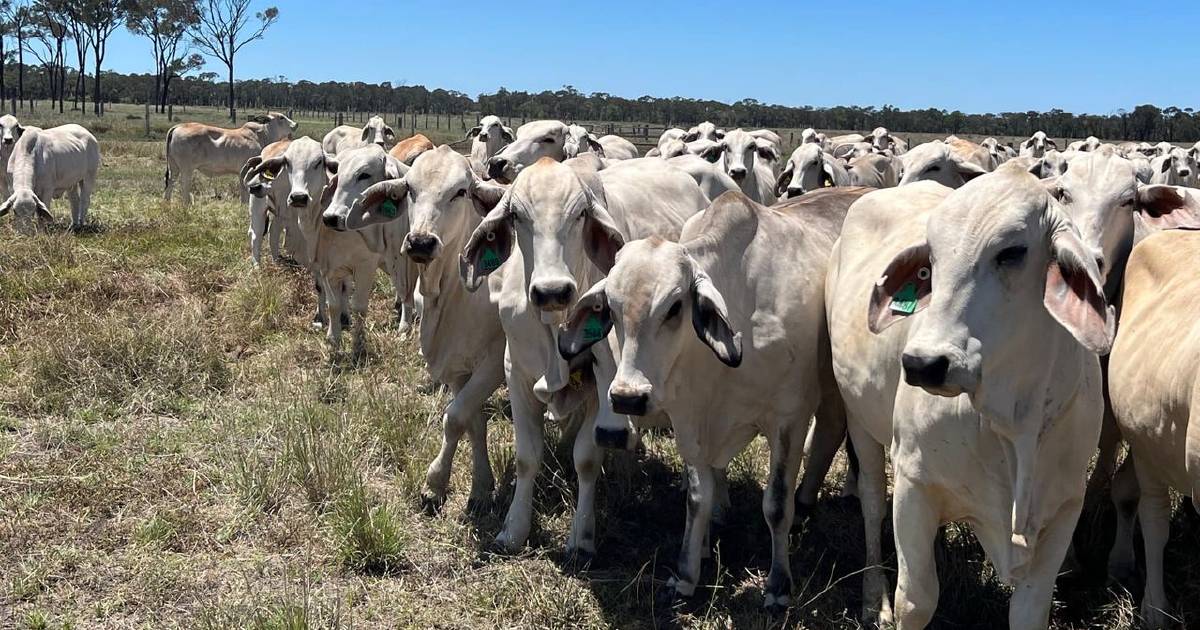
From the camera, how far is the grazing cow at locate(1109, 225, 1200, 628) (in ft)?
12.9

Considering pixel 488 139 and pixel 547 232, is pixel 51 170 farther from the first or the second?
pixel 547 232

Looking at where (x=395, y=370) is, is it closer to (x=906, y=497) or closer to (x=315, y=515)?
(x=315, y=515)

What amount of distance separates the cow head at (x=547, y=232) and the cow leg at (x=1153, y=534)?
250cm

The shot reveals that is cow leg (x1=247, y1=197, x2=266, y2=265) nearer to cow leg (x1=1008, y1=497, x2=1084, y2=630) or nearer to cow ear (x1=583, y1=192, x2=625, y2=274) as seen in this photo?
cow ear (x1=583, y1=192, x2=625, y2=274)

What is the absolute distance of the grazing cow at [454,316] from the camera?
5.75 meters

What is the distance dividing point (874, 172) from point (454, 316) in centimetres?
722

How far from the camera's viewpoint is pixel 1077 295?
116 inches

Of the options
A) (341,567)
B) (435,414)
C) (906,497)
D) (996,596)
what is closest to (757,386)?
(906,497)

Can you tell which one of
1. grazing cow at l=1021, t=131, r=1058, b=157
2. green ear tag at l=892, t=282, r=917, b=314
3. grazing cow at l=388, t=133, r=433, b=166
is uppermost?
grazing cow at l=1021, t=131, r=1058, b=157

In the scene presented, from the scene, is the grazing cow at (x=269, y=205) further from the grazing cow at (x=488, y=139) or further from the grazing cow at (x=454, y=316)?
the grazing cow at (x=454, y=316)

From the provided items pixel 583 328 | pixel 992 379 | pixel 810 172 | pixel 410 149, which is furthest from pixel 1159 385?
pixel 410 149

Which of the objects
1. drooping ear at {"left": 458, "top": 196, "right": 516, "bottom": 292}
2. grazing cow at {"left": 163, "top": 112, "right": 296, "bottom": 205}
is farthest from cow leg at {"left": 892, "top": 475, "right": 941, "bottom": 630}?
grazing cow at {"left": 163, "top": 112, "right": 296, "bottom": 205}

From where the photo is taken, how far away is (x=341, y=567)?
4934mm

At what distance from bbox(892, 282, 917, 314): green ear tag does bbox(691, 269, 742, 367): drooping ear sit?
0.77m
